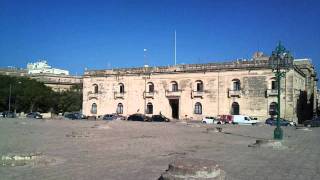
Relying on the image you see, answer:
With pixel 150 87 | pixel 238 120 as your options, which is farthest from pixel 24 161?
pixel 150 87

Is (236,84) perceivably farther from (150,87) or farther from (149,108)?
(149,108)

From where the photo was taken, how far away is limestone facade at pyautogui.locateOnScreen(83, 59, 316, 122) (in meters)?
48.4

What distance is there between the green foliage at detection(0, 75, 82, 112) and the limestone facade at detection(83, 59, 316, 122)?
11675 millimetres

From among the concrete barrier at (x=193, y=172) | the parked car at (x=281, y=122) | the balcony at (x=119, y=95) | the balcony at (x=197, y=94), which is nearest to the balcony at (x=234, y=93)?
the balcony at (x=197, y=94)

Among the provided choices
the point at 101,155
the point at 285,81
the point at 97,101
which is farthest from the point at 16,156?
the point at 97,101

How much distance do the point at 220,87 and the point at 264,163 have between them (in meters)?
40.8

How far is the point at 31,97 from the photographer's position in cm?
6900

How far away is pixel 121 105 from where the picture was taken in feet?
196

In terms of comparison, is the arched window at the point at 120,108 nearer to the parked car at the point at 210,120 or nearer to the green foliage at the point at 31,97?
the parked car at the point at 210,120

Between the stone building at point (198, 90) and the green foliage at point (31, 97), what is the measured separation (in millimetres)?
11628

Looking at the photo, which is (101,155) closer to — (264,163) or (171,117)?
(264,163)

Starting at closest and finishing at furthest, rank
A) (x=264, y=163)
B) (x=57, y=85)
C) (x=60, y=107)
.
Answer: (x=264, y=163) < (x=60, y=107) < (x=57, y=85)

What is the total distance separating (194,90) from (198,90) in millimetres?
544

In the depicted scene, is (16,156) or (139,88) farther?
(139,88)
